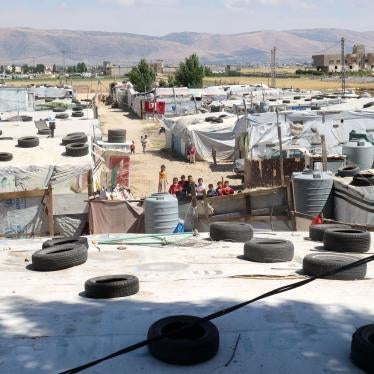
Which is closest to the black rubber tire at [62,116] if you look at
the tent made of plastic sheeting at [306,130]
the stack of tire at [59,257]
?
the tent made of plastic sheeting at [306,130]

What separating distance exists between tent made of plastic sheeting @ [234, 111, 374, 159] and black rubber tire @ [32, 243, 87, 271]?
16.8m

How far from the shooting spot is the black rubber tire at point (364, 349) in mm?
5621

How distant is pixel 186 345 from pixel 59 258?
14.5ft

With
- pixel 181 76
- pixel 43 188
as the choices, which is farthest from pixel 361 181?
pixel 181 76

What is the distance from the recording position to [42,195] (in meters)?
15.4

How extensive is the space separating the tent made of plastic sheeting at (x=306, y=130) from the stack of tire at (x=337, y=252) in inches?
561

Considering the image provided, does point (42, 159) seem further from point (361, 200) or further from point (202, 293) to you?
point (202, 293)

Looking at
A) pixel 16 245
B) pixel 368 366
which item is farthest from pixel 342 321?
pixel 16 245

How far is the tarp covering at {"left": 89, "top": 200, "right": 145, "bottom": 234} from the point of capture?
51.3 ft

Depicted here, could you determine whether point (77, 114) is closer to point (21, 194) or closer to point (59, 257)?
point (21, 194)

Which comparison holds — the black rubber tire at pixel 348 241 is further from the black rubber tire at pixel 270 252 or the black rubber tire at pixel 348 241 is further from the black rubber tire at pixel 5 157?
the black rubber tire at pixel 5 157

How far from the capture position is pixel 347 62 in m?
168

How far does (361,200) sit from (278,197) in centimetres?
207

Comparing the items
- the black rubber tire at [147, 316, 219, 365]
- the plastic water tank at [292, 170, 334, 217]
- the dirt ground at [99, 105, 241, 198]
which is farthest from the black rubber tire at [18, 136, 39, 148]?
the black rubber tire at [147, 316, 219, 365]
